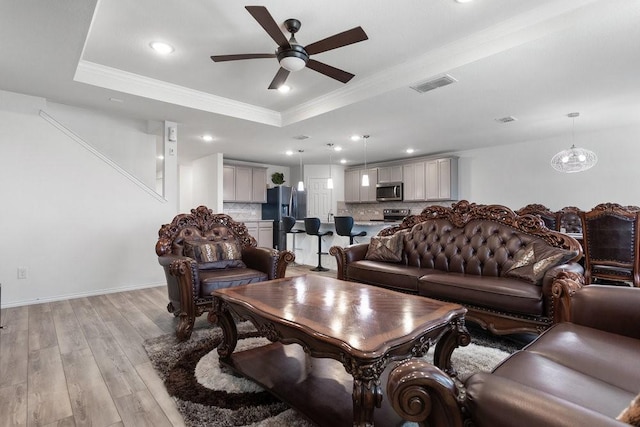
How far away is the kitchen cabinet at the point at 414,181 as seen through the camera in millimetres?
7199

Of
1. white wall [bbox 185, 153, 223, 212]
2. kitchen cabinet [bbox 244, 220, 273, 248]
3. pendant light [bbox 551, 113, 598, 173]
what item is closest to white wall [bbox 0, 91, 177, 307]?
white wall [bbox 185, 153, 223, 212]

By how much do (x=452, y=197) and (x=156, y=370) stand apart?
6214 millimetres

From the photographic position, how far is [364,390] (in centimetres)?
130

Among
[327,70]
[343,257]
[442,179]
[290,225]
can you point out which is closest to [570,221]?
[442,179]

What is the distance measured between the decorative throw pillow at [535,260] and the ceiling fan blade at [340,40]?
2.24 metres

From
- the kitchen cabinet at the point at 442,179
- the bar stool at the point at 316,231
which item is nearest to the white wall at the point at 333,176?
the kitchen cabinet at the point at 442,179

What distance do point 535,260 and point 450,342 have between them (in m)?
1.37

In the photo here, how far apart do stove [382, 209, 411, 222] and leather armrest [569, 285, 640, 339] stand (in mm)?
6006

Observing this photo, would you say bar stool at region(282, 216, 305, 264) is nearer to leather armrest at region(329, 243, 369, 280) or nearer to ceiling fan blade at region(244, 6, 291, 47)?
leather armrest at region(329, 243, 369, 280)

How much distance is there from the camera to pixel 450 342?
75.1 inches

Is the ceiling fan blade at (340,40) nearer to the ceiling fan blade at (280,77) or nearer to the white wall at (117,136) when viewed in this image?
the ceiling fan blade at (280,77)

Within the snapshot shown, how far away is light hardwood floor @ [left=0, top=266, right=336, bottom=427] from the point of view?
1.69 meters

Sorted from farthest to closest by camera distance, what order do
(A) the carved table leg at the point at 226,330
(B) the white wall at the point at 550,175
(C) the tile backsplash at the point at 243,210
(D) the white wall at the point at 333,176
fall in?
(D) the white wall at the point at 333,176
(C) the tile backsplash at the point at 243,210
(B) the white wall at the point at 550,175
(A) the carved table leg at the point at 226,330

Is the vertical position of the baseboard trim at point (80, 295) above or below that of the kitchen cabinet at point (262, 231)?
below
